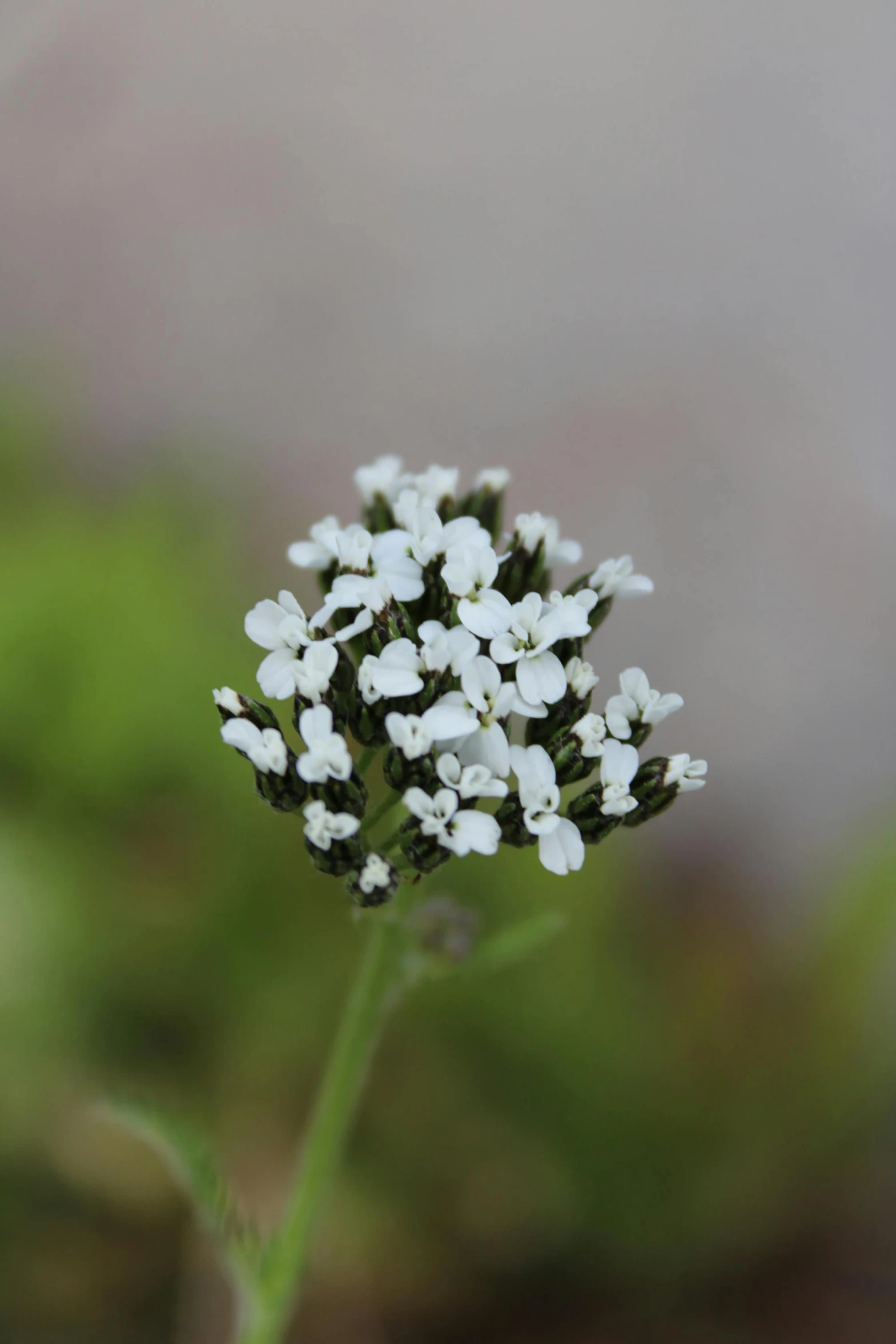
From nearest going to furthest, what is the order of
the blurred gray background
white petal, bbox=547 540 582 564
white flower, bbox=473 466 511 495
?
white petal, bbox=547 540 582 564 < white flower, bbox=473 466 511 495 < the blurred gray background

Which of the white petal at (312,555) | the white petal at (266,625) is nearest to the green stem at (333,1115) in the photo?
the white petal at (266,625)

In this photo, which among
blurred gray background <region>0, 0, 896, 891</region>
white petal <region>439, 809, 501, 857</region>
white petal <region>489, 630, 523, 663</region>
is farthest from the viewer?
blurred gray background <region>0, 0, 896, 891</region>

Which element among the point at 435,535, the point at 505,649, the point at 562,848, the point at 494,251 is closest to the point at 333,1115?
the point at 562,848

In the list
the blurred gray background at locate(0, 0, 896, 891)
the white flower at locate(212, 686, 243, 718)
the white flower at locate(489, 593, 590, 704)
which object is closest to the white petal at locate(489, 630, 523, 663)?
the white flower at locate(489, 593, 590, 704)

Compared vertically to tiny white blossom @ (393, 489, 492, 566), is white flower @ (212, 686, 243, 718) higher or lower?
lower

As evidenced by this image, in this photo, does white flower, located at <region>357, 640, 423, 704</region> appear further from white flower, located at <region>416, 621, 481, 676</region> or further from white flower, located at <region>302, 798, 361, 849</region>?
white flower, located at <region>302, 798, 361, 849</region>

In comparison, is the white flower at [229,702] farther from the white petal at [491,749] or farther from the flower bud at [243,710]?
the white petal at [491,749]

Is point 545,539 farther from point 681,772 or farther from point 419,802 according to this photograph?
point 419,802
